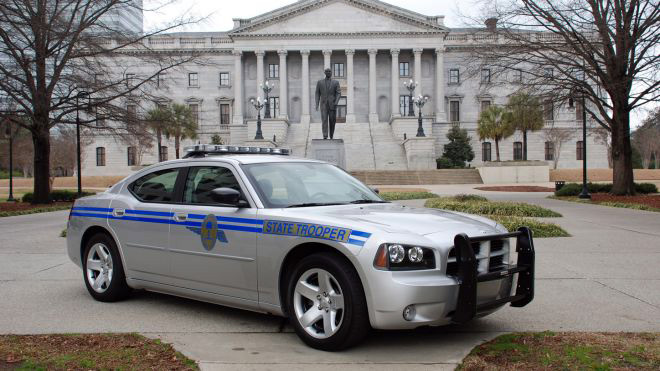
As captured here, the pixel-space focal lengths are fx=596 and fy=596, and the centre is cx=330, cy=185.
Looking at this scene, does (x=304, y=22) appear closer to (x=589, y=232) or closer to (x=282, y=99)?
(x=282, y=99)

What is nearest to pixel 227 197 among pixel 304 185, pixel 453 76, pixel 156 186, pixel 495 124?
pixel 304 185

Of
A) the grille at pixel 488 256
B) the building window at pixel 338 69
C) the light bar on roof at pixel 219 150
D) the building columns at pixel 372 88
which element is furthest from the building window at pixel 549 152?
the grille at pixel 488 256

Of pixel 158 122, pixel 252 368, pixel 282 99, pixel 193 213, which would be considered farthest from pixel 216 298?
pixel 282 99

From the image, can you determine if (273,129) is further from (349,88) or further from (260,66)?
(349,88)

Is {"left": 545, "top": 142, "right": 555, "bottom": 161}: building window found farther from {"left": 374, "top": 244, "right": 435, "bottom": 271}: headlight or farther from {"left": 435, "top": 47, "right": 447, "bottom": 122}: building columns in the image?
{"left": 374, "top": 244, "right": 435, "bottom": 271}: headlight

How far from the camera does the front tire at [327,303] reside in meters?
4.62

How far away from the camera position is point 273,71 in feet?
245

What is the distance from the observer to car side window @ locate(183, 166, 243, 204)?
19.4 ft

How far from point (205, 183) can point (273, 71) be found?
230 feet

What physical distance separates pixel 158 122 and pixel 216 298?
21080mm

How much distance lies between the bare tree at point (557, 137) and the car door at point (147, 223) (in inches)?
2774

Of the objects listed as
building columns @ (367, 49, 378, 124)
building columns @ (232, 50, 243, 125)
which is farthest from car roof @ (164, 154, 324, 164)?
building columns @ (232, 50, 243, 125)

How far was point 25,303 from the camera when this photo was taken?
6719mm

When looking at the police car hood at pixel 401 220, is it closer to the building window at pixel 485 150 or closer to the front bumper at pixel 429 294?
the front bumper at pixel 429 294
